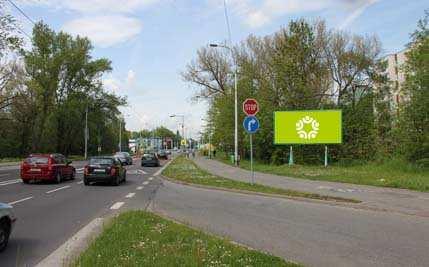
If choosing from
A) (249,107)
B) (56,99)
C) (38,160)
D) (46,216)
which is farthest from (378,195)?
(56,99)

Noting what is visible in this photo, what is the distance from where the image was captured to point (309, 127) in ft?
118

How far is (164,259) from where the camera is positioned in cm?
657

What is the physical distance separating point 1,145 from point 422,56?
202 ft

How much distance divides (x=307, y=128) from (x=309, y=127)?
16cm

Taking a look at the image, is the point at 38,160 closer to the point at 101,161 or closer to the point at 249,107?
the point at 101,161

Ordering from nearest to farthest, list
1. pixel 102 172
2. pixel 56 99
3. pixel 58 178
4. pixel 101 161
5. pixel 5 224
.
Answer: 1. pixel 5 224
2. pixel 102 172
3. pixel 101 161
4. pixel 58 178
5. pixel 56 99

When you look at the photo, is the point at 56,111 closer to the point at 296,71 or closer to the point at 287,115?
the point at 296,71

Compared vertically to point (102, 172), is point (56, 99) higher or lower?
higher

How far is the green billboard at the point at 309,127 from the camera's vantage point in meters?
35.4

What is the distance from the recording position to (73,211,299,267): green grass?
6.46 meters

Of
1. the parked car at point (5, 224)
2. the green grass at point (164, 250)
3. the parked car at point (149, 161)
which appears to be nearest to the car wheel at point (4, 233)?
the parked car at point (5, 224)

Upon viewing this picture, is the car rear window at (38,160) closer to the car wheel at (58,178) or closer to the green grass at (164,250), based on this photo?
the car wheel at (58,178)

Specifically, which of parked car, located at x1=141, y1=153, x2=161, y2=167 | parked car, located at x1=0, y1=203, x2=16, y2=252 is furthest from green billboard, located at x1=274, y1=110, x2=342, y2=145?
parked car, located at x1=0, y1=203, x2=16, y2=252

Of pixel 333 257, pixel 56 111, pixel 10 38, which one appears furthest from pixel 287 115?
pixel 56 111
